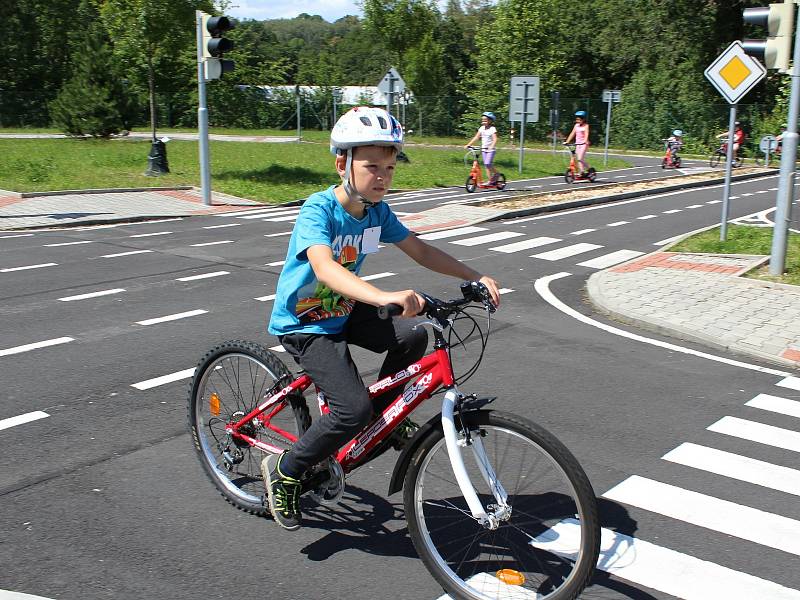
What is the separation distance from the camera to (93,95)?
33.2m

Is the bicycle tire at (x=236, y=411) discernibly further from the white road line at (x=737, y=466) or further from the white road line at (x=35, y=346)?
the white road line at (x=35, y=346)

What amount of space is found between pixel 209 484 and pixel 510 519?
1834 millimetres

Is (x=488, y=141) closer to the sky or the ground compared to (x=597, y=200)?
closer to the sky

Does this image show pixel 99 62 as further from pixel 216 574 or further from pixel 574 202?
pixel 216 574

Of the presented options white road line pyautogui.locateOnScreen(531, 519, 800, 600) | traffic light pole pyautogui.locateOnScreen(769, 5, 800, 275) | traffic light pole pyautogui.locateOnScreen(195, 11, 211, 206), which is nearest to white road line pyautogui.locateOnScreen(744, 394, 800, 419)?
white road line pyautogui.locateOnScreen(531, 519, 800, 600)

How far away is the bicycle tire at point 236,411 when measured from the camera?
13.0ft

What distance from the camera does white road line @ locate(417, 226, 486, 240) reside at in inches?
565

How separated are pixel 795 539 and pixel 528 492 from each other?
5.00 ft

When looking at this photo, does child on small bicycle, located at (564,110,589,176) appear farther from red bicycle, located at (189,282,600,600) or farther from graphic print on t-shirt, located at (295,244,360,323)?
red bicycle, located at (189,282,600,600)

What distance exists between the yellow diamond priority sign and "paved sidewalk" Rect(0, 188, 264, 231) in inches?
389

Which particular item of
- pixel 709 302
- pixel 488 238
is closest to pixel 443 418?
pixel 709 302

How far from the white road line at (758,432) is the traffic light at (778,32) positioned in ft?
20.2

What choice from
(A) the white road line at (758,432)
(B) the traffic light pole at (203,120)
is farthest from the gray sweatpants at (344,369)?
(B) the traffic light pole at (203,120)

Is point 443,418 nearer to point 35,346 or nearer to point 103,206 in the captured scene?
point 35,346
